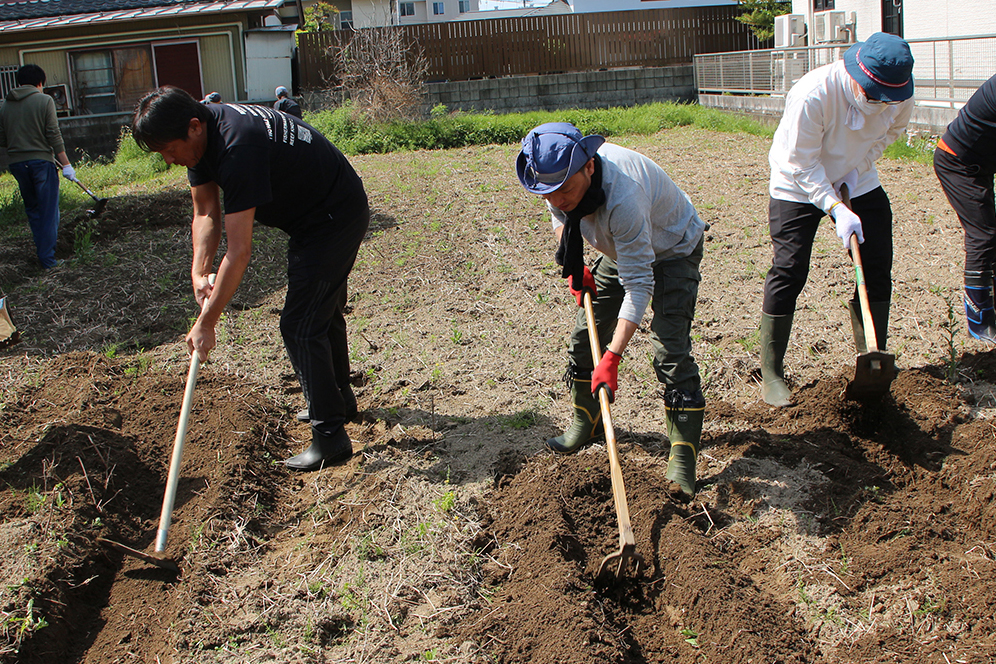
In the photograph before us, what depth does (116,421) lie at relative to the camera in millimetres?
4039

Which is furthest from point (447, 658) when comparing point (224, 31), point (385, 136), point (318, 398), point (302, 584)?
point (224, 31)

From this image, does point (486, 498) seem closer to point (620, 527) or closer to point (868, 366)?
point (620, 527)

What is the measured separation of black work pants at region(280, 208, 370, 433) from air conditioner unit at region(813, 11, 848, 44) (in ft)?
46.4

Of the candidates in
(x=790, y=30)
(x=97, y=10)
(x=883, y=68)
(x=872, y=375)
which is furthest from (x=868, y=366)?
(x=97, y=10)

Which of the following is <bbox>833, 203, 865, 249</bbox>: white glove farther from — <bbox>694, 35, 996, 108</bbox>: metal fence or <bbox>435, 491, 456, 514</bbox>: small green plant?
<bbox>694, 35, 996, 108</bbox>: metal fence

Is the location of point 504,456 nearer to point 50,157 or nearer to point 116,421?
point 116,421

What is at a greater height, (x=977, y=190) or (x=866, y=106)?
(x=866, y=106)

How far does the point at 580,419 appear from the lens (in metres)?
3.66

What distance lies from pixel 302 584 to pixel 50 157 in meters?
6.30

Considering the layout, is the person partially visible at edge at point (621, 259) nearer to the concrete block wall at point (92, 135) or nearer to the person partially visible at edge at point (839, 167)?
the person partially visible at edge at point (839, 167)

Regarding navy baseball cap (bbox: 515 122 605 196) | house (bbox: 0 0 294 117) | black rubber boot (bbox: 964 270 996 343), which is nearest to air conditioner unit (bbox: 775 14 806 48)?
house (bbox: 0 0 294 117)

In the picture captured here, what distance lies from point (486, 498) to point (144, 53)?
18.5 m

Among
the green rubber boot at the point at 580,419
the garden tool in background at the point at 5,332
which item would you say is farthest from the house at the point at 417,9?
the green rubber boot at the point at 580,419

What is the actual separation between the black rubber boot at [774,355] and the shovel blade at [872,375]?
1.53ft
